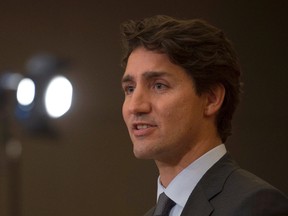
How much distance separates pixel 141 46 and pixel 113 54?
62.5 inches

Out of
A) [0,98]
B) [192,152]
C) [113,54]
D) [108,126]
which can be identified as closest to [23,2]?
[113,54]

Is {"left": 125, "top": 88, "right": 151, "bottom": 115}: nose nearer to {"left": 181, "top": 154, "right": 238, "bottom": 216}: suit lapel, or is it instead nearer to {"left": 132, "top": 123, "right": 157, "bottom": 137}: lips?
{"left": 132, "top": 123, "right": 157, "bottom": 137}: lips

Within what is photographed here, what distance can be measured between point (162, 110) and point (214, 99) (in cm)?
15

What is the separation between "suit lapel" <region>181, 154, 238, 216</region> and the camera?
138cm

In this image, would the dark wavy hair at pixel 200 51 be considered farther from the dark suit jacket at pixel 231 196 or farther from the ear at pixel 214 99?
the dark suit jacket at pixel 231 196

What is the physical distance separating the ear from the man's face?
0.02 metres

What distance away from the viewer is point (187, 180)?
57.4 inches

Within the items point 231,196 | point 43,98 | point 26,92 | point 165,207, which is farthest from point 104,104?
point 231,196

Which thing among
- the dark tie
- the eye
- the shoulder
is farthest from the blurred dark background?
the shoulder

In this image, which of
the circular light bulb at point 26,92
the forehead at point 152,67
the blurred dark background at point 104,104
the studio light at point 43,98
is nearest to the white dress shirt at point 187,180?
Answer: the forehead at point 152,67

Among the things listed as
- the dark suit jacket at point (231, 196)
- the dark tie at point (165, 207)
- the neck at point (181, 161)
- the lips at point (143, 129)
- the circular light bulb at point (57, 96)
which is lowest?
the dark tie at point (165, 207)

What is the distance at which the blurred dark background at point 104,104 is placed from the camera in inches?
120

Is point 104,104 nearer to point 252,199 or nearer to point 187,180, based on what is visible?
point 187,180

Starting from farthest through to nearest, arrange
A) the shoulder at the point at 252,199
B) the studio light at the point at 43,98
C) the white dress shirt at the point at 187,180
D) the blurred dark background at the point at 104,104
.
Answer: the blurred dark background at the point at 104,104 < the studio light at the point at 43,98 < the white dress shirt at the point at 187,180 < the shoulder at the point at 252,199
